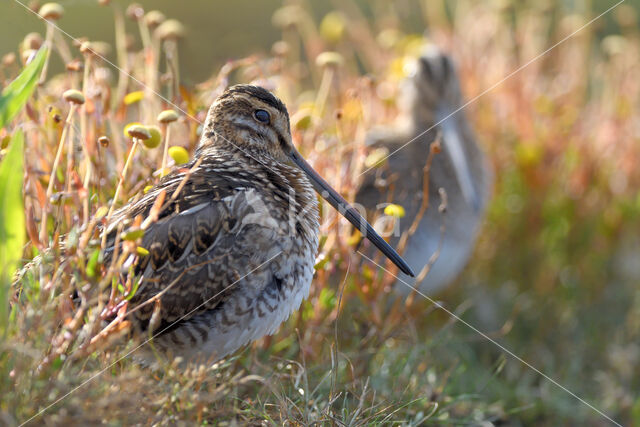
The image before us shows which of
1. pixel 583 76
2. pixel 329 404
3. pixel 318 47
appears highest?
pixel 318 47

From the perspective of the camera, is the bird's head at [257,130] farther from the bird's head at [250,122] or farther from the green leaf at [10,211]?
the green leaf at [10,211]

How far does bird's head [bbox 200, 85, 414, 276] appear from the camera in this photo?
188 cm

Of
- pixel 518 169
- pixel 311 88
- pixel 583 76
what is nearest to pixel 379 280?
pixel 518 169

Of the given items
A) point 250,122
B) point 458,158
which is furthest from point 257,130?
point 458,158

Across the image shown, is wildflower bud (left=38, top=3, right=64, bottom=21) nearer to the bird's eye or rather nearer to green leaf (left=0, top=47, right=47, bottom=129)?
green leaf (left=0, top=47, right=47, bottom=129)

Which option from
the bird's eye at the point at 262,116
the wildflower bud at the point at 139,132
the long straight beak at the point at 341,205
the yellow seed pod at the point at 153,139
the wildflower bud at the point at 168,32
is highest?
the wildflower bud at the point at 168,32

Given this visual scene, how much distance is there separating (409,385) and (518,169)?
6.46ft

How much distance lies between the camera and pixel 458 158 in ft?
10.1

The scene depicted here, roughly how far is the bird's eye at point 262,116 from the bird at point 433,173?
0.68 metres

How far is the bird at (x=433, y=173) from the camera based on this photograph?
8.93 ft

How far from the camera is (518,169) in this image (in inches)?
145

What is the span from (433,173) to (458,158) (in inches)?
5.7

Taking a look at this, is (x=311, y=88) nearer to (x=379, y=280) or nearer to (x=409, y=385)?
(x=379, y=280)

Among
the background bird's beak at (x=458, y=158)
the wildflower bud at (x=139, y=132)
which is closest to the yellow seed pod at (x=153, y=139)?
the wildflower bud at (x=139, y=132)
